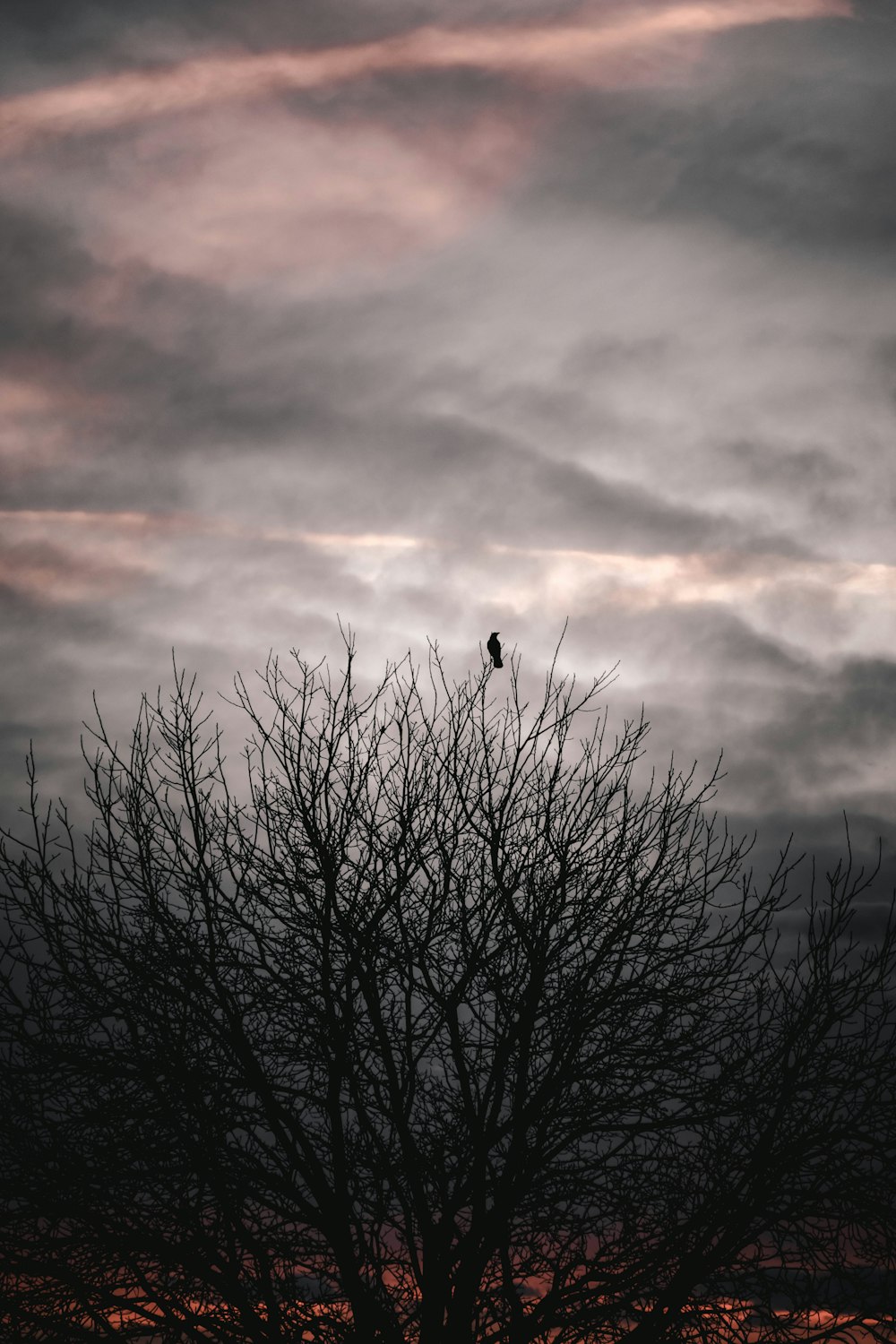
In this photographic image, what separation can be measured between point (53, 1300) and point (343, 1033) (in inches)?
118

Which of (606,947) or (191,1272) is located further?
(606,947)

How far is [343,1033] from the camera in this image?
837cm

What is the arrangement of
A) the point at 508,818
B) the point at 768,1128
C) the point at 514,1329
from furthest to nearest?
the point at 508,818 < the point at 514,1329 < the point at 768,1128

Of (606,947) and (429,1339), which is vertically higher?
(606,947)

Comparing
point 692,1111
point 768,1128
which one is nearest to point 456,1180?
point 692,1111

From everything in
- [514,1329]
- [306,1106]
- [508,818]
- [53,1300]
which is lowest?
[514,1329]

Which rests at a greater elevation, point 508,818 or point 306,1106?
point 508,818

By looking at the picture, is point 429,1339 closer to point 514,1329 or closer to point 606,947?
point 514,1329

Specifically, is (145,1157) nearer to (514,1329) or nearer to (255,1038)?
(255,1038)

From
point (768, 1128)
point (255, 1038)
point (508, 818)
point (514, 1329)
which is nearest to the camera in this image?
point (768, 1128)

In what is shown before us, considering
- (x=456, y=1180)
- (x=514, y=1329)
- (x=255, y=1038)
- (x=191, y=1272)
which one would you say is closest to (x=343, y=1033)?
(x=255, y=1038)

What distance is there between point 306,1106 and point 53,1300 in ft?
7.69

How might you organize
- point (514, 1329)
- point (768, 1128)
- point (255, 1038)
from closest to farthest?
1. point (768, 1128)
2. point (514, 1329)
3. point (255, 1038)

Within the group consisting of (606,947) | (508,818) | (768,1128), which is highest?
(508,818)
